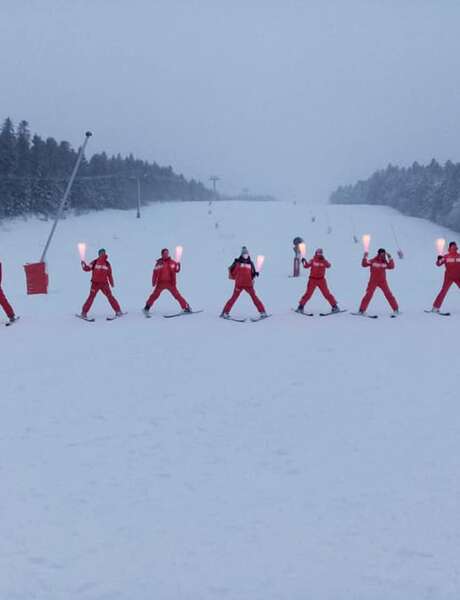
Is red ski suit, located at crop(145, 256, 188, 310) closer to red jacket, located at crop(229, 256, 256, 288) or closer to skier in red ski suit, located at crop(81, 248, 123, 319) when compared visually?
skier in red ski suit, located at crop(81, 248, 123, 319)

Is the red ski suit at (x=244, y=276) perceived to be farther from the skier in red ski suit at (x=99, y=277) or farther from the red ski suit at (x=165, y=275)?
the skier in red ski suit at (x=99, y=277)

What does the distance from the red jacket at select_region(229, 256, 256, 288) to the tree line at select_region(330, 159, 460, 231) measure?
53912mm

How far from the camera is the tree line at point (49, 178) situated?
48.7 metres

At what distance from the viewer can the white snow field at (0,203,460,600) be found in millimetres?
3547

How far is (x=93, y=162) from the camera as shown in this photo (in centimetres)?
6906

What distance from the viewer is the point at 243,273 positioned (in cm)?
1251

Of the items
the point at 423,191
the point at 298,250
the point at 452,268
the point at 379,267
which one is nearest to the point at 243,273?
the point at 379,267

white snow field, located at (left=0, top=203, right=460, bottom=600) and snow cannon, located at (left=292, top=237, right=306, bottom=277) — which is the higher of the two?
snow cannon, located at (left=292, top=237, right=306, bottom=277)

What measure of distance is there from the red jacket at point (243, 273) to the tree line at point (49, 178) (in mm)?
41201

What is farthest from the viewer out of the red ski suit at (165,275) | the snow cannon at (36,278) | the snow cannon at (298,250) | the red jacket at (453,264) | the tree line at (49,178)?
the tree line at (49,178)

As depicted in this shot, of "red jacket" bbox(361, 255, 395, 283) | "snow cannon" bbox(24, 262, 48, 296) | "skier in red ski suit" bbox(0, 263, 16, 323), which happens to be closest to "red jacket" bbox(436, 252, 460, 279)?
"red jacket" bbox(361, 255, 395, 283)

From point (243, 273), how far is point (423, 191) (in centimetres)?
6859

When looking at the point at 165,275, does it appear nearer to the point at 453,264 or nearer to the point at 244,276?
the point at 244,276

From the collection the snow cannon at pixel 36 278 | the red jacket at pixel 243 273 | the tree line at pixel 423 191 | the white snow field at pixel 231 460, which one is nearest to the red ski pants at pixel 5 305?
the white snow field at pixel 231 460
